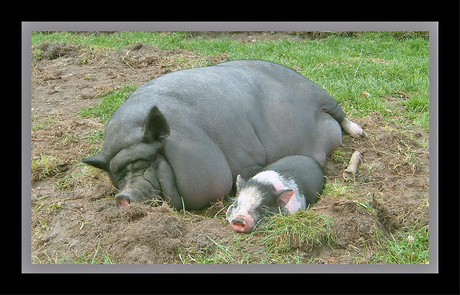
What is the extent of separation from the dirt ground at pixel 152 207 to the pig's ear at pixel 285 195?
0.88 feet

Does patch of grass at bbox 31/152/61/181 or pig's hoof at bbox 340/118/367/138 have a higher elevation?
pig's hoof at bbox 340/118/367/138

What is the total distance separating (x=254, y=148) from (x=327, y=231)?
1236mm

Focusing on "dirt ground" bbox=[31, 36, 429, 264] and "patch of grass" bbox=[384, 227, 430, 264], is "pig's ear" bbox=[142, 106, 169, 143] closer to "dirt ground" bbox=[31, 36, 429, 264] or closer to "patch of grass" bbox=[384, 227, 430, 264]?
"dirt ground" bbox=[31, 36, 429, 264]

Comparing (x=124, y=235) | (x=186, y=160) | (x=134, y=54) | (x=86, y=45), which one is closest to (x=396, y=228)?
(x=186, y=160)

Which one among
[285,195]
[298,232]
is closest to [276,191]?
[285,195]

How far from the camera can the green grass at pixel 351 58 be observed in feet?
24.1

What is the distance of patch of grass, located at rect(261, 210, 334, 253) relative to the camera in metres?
4.18

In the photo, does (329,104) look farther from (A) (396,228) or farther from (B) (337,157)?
(A) (396,228)

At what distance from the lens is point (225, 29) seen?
12.3 ft

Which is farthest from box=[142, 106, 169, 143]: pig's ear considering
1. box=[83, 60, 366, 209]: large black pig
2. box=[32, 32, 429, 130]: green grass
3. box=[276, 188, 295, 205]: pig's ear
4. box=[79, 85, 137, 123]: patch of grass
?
box=[32, 32, 429, 130]: green grass

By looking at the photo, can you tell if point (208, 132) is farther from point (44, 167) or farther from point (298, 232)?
point (44, 167)

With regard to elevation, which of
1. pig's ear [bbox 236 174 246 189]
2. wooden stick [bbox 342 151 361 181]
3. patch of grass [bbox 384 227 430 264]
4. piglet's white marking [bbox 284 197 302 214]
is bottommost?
patch of grass [bbox 384 227 430 264]

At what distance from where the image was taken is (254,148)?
5.24 metres

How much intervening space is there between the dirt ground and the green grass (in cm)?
29
